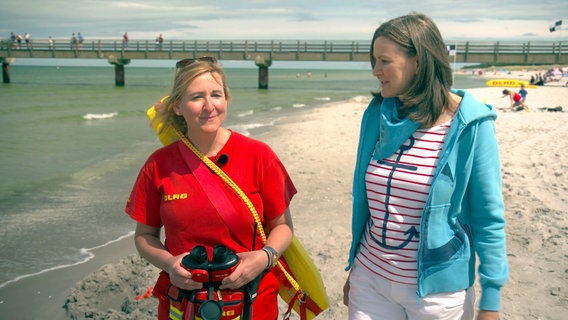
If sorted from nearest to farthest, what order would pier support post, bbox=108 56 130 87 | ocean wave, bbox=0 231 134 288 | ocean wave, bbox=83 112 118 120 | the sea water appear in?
ocean wave, bbox=0 231 134 288 < the sea water < ocean wave, bbox=83 112 118 120 < pier support post, bbox=108 56 130 87

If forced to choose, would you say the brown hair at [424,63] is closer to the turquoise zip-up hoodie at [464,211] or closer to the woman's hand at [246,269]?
the turquoise zip-up hoodie at [464,211]

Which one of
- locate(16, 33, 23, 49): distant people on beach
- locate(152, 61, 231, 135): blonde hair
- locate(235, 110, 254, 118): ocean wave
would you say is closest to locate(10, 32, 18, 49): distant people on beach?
locate(16, 33, 23, 49): distant people on beach

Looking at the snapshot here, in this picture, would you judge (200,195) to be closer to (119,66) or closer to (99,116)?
(99,116)

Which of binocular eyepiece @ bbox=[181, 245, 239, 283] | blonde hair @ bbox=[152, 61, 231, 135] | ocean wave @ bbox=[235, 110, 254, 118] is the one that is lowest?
ocean wave @ bbox=[235, 110, 254, 118]

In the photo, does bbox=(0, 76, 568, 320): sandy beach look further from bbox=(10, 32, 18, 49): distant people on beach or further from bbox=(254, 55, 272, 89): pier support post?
bbox=(10, 32, 18, 49): distant people on beach

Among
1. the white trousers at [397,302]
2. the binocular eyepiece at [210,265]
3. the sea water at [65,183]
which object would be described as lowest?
the sea water at [65,183]

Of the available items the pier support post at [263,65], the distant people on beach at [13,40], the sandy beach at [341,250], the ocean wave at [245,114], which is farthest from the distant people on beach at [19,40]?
the sandy beach at [341,250]

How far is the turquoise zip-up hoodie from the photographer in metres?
2.11

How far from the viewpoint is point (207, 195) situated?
2.24 meters

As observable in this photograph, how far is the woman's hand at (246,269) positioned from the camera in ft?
6.99

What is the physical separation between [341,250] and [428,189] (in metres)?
3.39

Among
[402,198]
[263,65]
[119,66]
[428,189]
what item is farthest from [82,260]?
[119,66]

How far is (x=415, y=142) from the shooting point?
2225mm

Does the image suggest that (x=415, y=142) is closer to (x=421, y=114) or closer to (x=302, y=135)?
(x=421, y=114)
